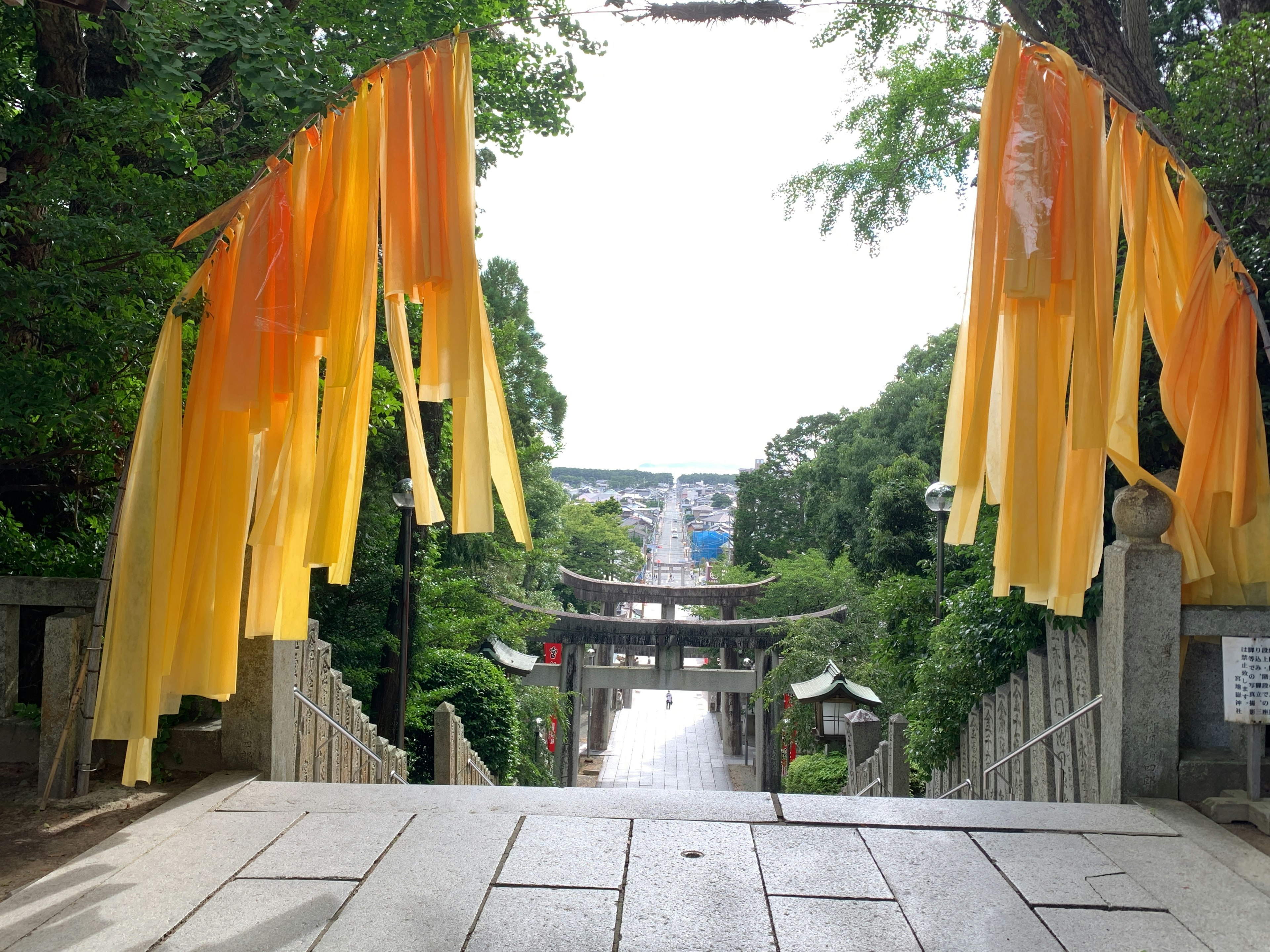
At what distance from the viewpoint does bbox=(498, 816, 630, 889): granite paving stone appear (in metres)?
3.81

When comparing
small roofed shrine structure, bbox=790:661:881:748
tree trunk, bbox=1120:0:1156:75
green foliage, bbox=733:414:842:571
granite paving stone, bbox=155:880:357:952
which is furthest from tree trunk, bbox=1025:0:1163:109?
green foliage, bbox=733:414:842:571

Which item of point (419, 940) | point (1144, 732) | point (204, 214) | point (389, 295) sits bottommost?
point (419, 940)

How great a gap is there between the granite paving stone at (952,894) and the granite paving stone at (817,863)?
2.9 inches

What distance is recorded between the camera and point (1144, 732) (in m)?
4.97

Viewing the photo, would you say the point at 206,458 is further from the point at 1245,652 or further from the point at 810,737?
the point at 810,737

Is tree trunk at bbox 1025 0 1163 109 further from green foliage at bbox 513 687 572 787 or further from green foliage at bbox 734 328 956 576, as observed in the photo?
green foliage at bbox 513 687 572 787

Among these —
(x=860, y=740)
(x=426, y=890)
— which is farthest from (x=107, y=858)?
(x=860, y=740)

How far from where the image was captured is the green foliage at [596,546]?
137 ft

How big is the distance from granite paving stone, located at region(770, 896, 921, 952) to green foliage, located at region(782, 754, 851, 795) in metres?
11.0

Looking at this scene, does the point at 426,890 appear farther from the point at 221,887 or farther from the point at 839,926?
the point at 839,926

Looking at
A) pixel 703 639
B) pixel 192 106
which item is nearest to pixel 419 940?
pixel 192 106

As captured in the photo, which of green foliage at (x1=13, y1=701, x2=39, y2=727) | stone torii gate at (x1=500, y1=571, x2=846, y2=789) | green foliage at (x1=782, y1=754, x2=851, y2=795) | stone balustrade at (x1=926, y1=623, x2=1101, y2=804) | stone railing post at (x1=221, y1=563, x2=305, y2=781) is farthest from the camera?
stone torii gate at (x1=500, y1=571, x2=846, y2=789)

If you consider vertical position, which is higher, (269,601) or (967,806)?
(269,601)

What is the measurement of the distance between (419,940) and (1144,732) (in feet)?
12.3
